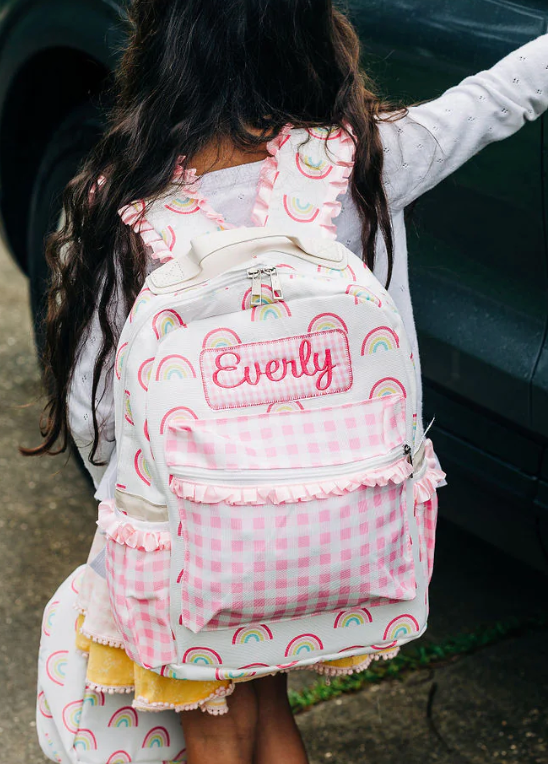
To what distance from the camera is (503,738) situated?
2404 millimetres

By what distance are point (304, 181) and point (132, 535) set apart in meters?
0.57

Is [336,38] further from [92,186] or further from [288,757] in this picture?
[288,757]

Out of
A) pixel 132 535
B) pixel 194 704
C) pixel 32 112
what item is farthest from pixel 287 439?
pixel 32 112

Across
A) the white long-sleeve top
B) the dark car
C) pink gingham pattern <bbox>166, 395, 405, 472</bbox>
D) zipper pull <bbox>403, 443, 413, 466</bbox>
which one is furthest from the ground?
zipper pull <bbox>403, 443, 413, 466</bbox>

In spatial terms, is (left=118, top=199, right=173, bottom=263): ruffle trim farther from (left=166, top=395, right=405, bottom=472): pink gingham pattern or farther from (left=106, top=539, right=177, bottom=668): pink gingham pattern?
(left=106, top=539, right=177, bottom=668): pink gingham pattern

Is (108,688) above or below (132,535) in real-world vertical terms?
below

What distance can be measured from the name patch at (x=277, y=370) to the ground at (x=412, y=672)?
26.5 inches

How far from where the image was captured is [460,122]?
1706mm

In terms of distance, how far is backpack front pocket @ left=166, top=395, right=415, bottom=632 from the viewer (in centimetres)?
142

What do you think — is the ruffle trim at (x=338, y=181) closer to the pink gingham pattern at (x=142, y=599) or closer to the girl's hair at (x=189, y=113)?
the girl's hair at (x=189, y=113)

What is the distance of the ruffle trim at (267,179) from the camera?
1.55 metres

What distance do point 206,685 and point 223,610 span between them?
0.25 m

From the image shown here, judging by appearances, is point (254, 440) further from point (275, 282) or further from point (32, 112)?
point (32, 112)

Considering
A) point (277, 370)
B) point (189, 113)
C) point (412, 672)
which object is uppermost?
point (189, 113)
